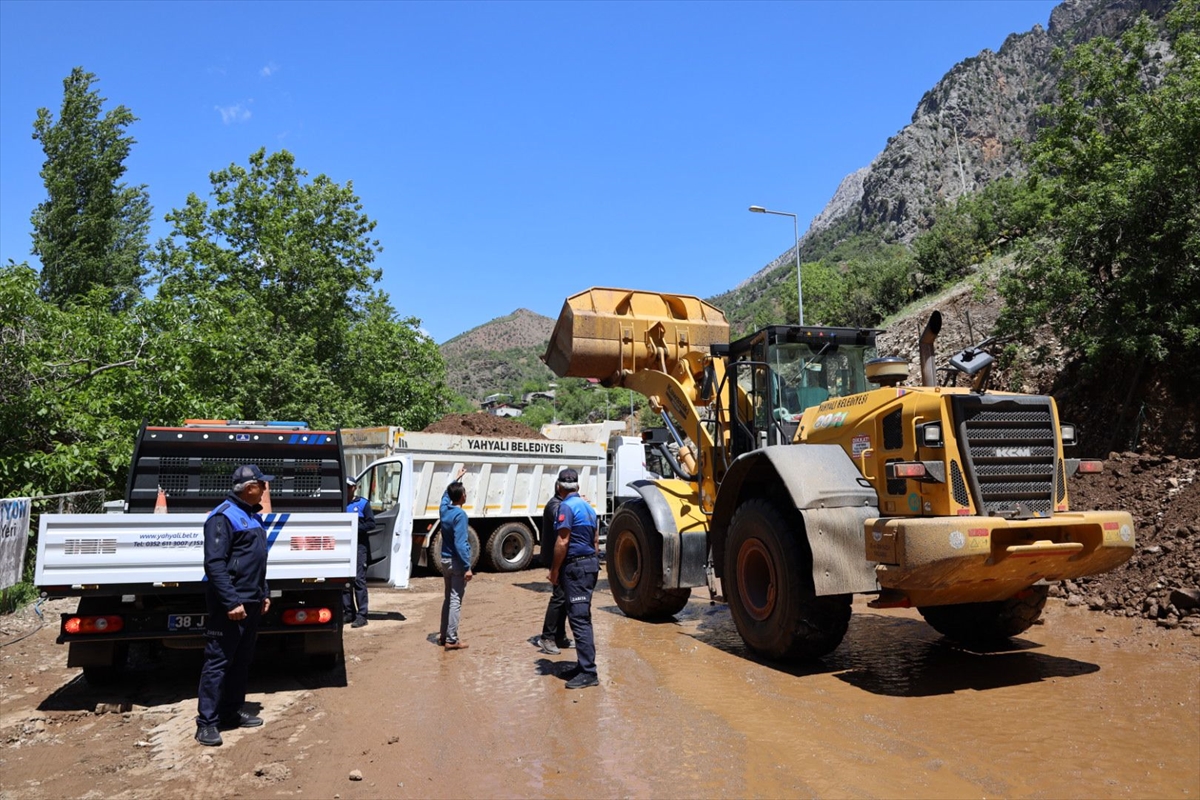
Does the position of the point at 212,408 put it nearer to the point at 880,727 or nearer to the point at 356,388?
the point at 880,727

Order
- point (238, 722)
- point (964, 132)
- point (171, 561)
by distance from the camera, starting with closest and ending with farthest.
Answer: point (238, 722) < point (171, 561) < point (964, 132)

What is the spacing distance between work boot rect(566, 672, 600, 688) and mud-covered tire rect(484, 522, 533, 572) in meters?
8.18

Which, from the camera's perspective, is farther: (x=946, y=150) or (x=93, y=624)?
(x=946, y=150)

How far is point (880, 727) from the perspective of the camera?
17.2 feet

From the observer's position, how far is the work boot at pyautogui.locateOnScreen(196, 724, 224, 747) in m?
5.21

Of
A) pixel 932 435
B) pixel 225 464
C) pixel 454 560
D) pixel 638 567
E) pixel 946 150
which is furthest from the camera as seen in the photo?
pixel 946 150

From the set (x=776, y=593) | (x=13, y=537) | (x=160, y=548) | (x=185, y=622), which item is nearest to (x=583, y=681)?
(x=776, y=593)

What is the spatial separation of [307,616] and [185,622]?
88cm

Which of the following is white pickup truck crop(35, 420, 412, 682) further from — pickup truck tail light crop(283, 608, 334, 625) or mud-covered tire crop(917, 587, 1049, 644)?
mud-covered tire crop(917, 587, 1049, 644)

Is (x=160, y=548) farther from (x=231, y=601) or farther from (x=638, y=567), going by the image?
(x=638, y=567)

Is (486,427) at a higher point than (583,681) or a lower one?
higher

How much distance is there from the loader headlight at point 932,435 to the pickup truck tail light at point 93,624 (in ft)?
20.1

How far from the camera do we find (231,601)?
17.6 feet

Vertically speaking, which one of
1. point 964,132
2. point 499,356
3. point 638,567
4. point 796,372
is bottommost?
point 638,567
